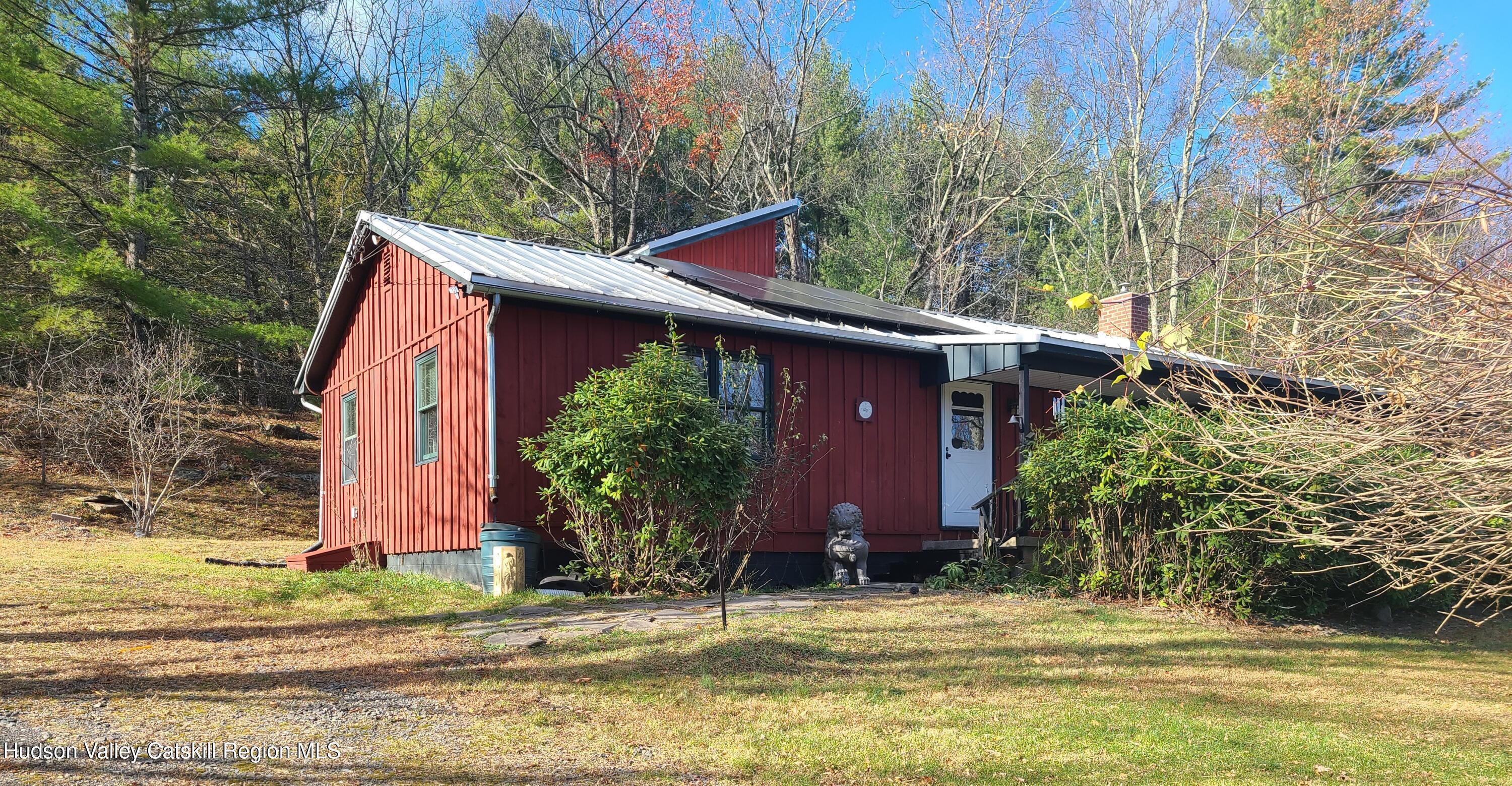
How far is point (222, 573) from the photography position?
10.5 metres

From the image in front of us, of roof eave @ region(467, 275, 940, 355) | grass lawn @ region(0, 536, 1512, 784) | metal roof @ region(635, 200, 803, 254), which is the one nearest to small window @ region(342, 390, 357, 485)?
metal roof @ region(635, 200, 803, 254)

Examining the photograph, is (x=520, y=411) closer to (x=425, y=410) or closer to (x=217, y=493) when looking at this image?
(x=425, y=410)

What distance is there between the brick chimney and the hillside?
14.3 m

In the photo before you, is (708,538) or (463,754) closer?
(463,754)

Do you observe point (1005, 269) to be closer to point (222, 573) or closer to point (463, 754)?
point (222, 573)

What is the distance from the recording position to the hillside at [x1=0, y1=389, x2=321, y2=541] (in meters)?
16.4

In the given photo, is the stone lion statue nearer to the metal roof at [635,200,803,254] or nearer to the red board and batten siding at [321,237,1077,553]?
the red board and batten siding at [321,237,1077,553]

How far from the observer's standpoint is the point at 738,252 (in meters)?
17.6

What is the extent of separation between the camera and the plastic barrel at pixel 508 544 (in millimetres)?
9203

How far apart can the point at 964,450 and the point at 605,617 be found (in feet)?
20.9

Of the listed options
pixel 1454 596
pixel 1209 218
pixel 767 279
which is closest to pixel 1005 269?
pixel 1209 218

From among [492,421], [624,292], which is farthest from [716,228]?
[492,421]

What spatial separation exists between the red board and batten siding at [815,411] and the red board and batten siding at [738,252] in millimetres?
5014

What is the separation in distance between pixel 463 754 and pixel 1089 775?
286cm
